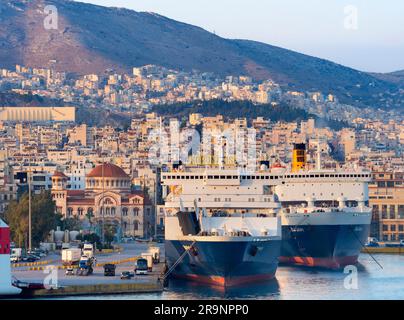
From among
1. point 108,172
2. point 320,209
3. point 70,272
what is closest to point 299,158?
point 320,209

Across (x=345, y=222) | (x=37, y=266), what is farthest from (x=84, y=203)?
(x=37, y=266)

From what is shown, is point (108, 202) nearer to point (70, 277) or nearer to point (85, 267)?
point (85, 267)

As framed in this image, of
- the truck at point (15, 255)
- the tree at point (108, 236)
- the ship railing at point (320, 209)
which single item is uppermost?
the ship railing at point (320, 209)

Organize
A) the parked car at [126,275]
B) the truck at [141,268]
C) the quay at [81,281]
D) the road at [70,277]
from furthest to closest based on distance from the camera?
the truck at [141,268], the parked car at [126,275], the road at [70,277], the quay at [81,281]

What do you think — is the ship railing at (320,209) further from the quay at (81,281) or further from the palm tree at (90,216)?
the palm tree at (90,216)

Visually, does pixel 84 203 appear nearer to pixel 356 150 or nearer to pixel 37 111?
pixel 356 150

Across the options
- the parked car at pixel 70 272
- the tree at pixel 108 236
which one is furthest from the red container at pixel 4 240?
the tree at pixel 108 236

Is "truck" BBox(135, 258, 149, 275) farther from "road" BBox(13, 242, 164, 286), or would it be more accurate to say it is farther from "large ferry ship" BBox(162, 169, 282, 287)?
"large ferry ship" BBox(162, 169, 282, 287)
